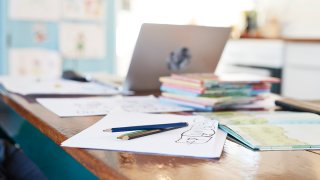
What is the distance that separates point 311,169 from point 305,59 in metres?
3.00

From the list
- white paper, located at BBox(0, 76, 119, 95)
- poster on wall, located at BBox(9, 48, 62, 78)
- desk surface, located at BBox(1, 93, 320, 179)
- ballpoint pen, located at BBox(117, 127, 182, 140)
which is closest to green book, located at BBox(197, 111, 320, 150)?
desk surface, located at BBox(1, 93, 320, 179)

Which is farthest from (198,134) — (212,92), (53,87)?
(53,87)

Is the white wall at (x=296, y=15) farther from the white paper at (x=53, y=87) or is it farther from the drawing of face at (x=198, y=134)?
the drawing of face at (x=198, y=134)

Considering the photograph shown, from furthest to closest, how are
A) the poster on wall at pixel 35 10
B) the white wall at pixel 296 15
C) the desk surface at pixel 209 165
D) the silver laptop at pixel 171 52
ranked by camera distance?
the white wall at pixel 296 15
the poster on wall at pixel 35 10
the silver laptop at pixel 171 52
the desk surface at pixel 209 165

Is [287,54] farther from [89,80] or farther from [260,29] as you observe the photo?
[89,80]

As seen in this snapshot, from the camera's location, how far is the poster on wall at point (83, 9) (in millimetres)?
3294

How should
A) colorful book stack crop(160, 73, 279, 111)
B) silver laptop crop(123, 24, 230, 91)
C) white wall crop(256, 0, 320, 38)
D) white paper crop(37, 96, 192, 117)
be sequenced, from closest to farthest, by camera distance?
1. white paper crop(37, 96, 192, 117)
2. colorful book stack crop(160, 73, 279, 111)
3. silver laptop crop(123, 24, 230, 91)
4. white wall crop(256, 0, 320, 38)

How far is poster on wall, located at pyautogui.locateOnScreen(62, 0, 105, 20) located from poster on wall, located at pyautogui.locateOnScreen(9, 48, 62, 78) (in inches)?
13.0

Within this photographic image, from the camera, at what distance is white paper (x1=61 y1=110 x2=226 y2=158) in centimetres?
61

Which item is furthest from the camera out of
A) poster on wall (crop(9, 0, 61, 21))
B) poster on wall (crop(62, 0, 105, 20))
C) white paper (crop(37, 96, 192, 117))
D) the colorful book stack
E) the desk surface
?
poster on wall (crop(62, 0, 105, 20))

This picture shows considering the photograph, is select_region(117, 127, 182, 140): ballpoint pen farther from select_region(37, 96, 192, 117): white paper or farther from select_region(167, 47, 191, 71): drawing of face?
select_region(167, 47, 191, 71): drawing of face

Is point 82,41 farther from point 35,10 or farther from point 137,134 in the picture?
point 137,134

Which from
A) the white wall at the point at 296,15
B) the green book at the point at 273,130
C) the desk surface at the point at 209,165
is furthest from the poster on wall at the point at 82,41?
the desk surface at the point at 209,165

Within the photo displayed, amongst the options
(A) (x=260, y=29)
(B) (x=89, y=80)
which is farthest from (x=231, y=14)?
(B) (x=89, y=80)
